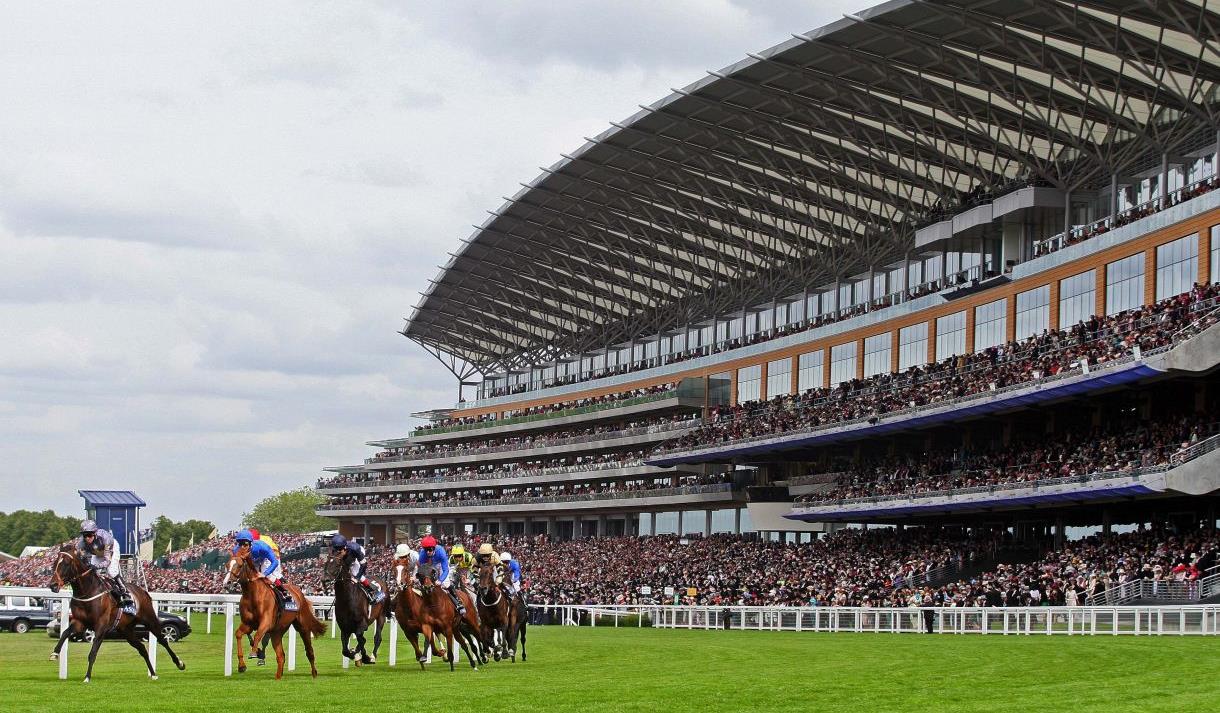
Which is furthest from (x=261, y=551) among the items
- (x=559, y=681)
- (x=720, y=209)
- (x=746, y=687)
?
(x=720, y=209)

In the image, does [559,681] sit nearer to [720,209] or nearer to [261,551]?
[261,551]

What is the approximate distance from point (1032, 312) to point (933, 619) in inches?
733

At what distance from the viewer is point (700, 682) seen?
659 inches

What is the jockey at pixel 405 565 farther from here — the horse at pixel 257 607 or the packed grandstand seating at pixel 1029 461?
the packed grandstand seating at pixel 1029 461

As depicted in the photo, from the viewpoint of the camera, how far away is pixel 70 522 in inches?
6629

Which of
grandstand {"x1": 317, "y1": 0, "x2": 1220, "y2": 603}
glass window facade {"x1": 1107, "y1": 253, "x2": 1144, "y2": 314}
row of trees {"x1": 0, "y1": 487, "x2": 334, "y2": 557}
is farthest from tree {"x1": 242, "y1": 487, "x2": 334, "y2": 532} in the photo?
glass window facade {"x1": 1107, "y1": 253, "x2": 1144, "y2": 314}

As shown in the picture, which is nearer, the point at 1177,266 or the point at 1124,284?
the point at 1177,266

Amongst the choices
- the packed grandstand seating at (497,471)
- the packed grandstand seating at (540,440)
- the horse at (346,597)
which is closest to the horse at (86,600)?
the horse at (346,597)

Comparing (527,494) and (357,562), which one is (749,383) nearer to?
(527,494)

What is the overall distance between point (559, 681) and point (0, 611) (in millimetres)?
25500

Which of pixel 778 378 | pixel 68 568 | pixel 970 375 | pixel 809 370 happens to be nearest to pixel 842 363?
pixel 809 370

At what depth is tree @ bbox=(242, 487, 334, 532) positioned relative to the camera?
177500 mm

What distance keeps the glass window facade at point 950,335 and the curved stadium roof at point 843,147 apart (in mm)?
4611

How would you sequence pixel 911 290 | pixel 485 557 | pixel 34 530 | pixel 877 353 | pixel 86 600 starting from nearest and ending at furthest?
pixel 86 600 < pixel 485 557 < pixel 877 353 < pixel 911 290 < pixel 34 530
